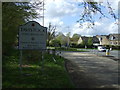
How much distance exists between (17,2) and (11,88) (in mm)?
5574

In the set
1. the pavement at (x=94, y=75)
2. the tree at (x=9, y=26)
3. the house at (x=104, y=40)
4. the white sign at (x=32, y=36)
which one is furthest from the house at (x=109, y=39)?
the white sign at (x=32, y=36)

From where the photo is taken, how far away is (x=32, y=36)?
8539 mm

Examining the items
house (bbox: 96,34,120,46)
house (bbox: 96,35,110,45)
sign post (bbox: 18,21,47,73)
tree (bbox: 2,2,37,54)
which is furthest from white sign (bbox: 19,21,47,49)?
house (bbox: 96,35,110,45)

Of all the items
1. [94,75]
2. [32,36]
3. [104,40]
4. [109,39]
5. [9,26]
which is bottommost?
[94,75]

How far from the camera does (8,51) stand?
673 cm

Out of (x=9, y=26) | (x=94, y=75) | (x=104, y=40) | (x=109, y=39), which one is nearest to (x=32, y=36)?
(x=9, y=26)

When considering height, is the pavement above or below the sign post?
below

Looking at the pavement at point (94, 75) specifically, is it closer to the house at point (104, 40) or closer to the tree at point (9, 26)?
the tree at point (9, 26)

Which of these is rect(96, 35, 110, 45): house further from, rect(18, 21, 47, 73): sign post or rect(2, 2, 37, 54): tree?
rect(18, 21, 47, 73): sign post

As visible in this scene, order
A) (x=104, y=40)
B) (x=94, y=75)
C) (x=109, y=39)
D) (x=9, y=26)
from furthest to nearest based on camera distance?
(x=104, y=40) → (x=109, y=39) → (x=94, y=75) → (x=9, y=26)

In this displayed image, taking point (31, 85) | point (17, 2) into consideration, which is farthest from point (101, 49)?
point (31, 85)

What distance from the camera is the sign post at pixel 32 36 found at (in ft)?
27.6

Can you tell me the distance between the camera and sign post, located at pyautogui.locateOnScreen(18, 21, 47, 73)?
841 cm

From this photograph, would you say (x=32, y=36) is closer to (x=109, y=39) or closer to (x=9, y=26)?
(x=9, y=26)
